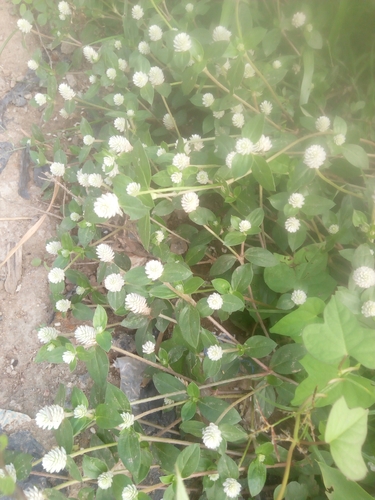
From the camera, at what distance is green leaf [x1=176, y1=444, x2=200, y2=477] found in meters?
0.97

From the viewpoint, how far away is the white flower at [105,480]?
1018 mm

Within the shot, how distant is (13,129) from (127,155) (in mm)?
1046

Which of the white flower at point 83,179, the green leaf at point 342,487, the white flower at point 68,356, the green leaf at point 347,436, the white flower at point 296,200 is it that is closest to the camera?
the green leaf at point 347,436

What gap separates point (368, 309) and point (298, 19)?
3.46 ft

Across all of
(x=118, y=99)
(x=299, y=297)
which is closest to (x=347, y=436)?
(x=299, y=297)

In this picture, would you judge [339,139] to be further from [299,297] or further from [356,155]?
[299,297]

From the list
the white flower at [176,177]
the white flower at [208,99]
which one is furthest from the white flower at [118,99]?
the white flower at [176,177]

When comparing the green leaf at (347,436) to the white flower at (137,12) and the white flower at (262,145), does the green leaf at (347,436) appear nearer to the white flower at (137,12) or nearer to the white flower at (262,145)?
the white flower at (262,145)

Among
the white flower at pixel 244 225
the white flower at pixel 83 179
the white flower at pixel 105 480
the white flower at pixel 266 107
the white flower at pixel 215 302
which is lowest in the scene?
the white flower at pixel 105 480

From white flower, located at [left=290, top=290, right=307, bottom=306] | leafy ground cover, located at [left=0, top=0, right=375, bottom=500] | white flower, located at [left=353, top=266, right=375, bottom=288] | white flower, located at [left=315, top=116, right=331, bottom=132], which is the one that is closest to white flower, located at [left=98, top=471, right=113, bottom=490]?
leafy ground cover, located at [left=0, top=0, right=375, bottom=500]

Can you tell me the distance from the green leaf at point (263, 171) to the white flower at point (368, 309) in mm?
414

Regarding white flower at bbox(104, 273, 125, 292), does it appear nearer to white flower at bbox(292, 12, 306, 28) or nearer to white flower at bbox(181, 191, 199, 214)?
white flower at bbox(181, 191, 199, 214)

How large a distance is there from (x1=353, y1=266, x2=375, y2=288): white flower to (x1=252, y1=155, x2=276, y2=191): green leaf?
34 centimetres

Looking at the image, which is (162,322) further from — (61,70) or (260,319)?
(61,70)
